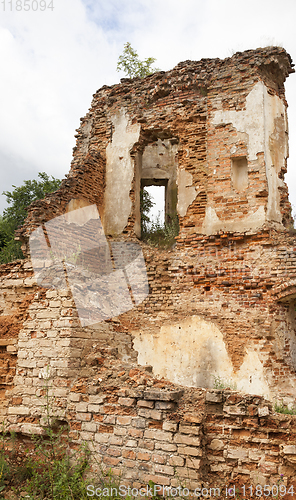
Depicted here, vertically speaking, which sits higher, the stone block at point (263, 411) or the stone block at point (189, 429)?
the stone block at point (263, 411)

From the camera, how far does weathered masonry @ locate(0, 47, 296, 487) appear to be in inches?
146

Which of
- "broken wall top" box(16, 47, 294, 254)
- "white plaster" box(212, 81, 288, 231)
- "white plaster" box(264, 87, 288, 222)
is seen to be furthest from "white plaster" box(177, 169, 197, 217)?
"white plaster" box(264, 87, 288, 222)

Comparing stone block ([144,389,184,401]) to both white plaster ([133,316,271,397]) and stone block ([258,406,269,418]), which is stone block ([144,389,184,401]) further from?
white plaster ([133,316,271,397])

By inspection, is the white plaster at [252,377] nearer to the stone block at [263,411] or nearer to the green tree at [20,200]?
the stone block at [263,411]

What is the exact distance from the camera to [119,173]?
9.91 metres

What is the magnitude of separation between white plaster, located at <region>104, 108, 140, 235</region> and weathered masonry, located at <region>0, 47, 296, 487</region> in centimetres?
3

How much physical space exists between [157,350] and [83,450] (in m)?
4.31

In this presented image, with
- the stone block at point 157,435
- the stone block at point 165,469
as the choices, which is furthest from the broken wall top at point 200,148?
the stone block at point 165,469

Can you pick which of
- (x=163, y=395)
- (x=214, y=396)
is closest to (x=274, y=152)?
(x=214, y=396)

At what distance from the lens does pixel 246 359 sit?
24.0ft

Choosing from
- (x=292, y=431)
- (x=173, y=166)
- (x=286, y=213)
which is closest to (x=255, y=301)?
(x=286, y=213)

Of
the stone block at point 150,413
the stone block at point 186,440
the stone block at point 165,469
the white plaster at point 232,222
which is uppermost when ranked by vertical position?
the white plaster at point 232,222

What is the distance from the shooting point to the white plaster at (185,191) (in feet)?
28.6

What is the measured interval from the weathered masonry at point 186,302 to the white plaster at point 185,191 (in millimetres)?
30
